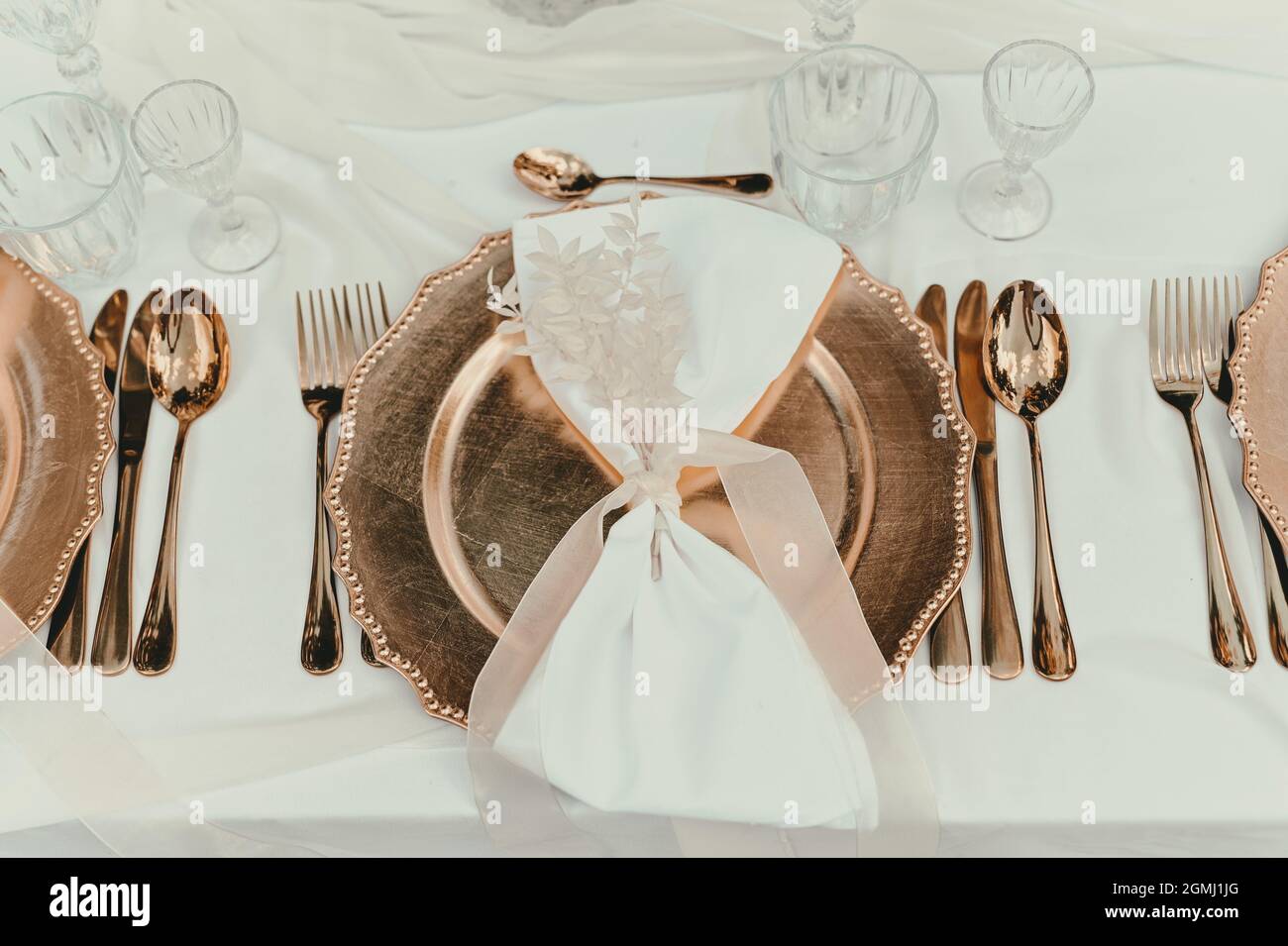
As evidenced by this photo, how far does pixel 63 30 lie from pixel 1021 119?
85cm

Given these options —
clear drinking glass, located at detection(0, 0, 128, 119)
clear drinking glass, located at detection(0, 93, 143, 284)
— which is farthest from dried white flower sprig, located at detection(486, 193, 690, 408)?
clear drinking glass, located at detection(0, 0, 128, 119)

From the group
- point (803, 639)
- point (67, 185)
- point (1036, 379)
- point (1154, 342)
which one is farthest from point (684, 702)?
point (67, 185)

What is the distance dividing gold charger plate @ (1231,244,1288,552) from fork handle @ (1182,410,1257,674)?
0.11 ft

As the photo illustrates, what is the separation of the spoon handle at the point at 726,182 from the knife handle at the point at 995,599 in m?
0.34

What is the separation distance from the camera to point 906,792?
27.0 inches

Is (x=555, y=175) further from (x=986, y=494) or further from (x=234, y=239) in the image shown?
(x=986, y=494)

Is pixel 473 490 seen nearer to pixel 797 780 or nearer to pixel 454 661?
pixel 454 661

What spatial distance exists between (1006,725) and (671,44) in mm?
704

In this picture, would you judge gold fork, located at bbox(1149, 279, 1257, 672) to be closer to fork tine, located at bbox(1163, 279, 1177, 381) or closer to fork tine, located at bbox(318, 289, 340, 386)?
Result: fork tine, located at bbox(1163, 279, 1177, 381)

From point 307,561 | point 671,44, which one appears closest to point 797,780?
point 307,561

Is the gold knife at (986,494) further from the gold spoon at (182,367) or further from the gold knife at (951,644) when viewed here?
the gold spoon at (182,367)

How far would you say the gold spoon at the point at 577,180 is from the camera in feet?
2.98

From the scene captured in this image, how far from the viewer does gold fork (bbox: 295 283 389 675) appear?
2.48ft

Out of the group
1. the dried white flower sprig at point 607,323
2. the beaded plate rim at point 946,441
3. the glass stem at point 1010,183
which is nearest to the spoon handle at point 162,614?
the dried white flower sprig at point 607,323
